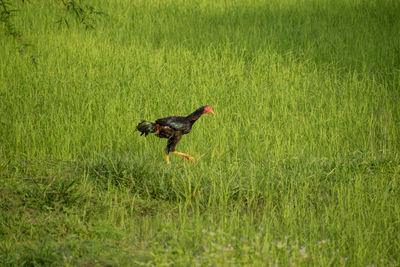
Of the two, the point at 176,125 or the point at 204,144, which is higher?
the point at 176,125

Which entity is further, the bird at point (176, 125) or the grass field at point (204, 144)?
the bird at point (176, 125)

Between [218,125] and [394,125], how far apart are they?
2539 millimetres

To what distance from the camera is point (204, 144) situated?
21.2ft

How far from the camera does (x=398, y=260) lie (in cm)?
392

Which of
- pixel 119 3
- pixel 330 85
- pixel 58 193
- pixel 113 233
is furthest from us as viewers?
pixel 119 3

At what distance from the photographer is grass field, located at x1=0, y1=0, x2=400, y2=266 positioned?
13.4 feet

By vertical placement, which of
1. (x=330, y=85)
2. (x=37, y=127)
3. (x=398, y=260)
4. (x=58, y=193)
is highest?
(x=330, y=85)

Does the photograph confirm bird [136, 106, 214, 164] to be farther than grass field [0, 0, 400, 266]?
Yes

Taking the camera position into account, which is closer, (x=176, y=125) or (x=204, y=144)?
(x=176, y=125)

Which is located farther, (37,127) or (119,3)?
(119,3)

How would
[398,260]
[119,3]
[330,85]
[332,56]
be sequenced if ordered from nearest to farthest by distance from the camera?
1. [398,260]
2. [330,85]
3. [332,56]
4. [119,3]

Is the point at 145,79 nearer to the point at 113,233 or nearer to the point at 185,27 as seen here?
the point at 185,27

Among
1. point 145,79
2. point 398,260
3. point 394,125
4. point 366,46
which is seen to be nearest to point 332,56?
point 366,46

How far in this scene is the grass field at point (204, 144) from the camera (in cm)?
409
